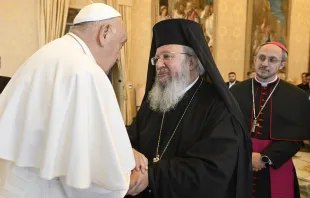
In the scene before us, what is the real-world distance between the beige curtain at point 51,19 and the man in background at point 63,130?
5.52 metres

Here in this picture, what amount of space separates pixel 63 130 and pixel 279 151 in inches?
82.8

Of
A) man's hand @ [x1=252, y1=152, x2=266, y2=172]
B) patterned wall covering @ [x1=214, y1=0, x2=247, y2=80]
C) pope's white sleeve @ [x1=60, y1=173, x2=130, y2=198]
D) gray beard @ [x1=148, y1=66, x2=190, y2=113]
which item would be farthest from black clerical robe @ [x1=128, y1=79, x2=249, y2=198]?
patterned wall covering @ [x1=214, y1=0, x2=247, y2=80]

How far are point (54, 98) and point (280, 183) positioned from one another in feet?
7.66

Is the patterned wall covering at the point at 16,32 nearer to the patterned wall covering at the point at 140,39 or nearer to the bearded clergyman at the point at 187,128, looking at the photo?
the patterned wall covering at the point at 140,39

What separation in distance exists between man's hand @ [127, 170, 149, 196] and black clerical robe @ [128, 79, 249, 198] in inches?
1.3

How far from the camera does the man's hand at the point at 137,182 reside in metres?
1.84

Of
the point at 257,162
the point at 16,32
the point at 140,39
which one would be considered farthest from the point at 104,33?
the point at 140,39

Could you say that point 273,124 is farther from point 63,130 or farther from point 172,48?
point 63,130

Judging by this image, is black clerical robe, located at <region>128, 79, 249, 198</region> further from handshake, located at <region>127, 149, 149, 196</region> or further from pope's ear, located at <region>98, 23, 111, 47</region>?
pope's ear, located at <region>98, 23, 111, 47</region>

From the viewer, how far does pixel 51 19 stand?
670 cm

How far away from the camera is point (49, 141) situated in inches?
50.1

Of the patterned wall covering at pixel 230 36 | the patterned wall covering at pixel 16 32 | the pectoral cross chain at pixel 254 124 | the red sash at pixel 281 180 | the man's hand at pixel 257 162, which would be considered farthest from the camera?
the patterned wall covering at pixel 230 36

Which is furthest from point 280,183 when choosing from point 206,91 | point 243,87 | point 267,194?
point 206,91

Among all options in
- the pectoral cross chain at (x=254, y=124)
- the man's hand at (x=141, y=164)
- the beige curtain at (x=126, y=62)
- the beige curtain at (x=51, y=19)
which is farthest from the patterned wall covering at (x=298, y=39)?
the man's hand at (x=141, y=164)
